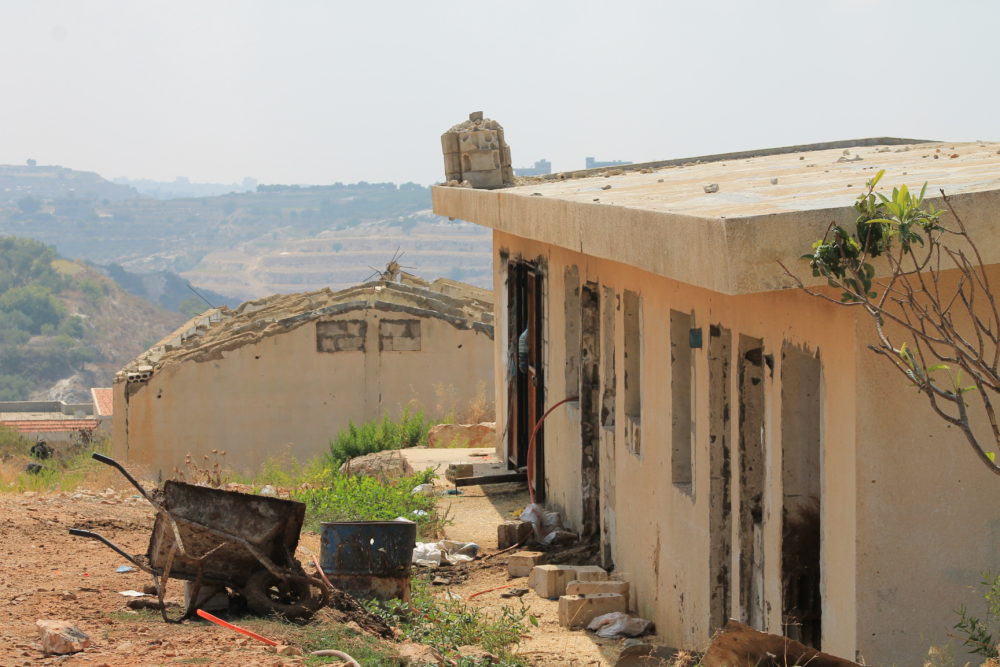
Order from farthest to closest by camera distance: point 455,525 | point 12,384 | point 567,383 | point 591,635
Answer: point 12,384 → point 455,525 → point 567,383 → point 591,635

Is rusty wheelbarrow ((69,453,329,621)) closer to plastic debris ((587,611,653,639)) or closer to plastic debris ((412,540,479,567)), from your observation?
plastic debris ((587,611,653,639))

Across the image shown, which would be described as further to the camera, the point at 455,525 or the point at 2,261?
the point at 2,261

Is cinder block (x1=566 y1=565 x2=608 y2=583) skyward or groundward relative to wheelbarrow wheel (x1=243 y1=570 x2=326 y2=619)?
groundward

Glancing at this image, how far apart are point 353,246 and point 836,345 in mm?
165955

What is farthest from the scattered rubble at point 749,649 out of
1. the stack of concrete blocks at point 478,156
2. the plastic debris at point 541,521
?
the stack of concrete blocks at point 478,156

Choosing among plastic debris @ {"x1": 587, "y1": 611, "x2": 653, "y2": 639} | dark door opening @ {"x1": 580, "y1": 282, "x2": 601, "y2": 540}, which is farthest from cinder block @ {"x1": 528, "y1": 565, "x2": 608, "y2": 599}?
dark door opening @ {"x1": 580, "y1": 282, "x2": 601, "y2": 540}

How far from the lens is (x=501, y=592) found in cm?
977

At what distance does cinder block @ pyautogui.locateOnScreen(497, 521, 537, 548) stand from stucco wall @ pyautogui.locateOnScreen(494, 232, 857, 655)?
0.38m

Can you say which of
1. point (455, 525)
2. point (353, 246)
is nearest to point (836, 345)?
point (455, 525)

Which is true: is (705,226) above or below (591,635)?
above

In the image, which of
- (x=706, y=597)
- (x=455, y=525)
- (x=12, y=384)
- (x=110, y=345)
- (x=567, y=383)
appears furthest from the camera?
(x=110, y=345)

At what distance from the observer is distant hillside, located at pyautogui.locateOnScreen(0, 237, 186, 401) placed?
102125 mm

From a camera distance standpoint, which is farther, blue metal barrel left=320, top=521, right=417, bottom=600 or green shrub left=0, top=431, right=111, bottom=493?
green shrub left=0, top=431, right=111, bottom=493

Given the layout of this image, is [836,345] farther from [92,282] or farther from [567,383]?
[92,282]
